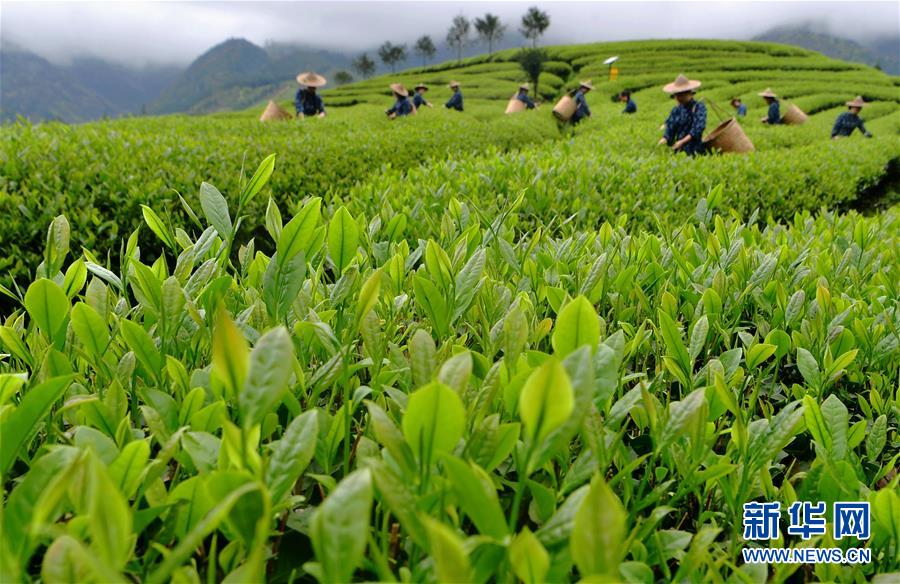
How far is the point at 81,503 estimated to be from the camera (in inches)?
24.2

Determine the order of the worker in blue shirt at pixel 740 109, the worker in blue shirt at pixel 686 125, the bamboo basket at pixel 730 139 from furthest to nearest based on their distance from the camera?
the worker in blue shirt at pixel 740 109
the bamboo basket at pixel 730 139
the worker in blue shirt at pixel 686 125

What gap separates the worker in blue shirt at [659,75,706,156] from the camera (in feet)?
28.2

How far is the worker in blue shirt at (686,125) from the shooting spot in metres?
8.60

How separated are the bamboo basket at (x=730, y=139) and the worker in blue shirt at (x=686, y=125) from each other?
0.60 feet

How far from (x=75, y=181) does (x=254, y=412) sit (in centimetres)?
446

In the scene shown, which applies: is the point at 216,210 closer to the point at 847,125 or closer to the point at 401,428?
the point at 401,428

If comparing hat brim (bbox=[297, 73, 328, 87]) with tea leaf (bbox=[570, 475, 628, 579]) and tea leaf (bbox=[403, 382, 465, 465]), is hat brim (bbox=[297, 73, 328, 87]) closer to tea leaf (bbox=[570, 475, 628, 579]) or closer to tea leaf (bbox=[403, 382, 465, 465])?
tea leaf (bbox=[403, 382, 465, 465])

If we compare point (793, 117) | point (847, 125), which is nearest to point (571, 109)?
point (793, 117)

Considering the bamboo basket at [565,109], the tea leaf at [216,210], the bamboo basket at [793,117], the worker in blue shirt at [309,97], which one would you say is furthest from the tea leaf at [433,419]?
the bamboo basket at [793,117]

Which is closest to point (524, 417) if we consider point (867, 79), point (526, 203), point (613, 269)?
point (613, 269)

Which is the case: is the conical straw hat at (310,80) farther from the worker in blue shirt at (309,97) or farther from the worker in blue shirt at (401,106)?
the worker in blue shirt at (401,106)

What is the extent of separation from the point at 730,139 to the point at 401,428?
30.6 feet

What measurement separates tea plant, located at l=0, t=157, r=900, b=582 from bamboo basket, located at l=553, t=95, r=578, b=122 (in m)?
14.7

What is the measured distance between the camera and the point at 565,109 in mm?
15633
